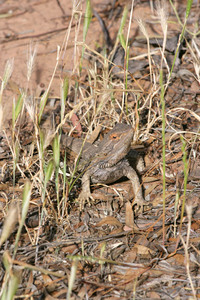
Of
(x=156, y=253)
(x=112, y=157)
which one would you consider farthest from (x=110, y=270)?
(x=112, y=157)

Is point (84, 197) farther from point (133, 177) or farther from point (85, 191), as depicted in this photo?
point (133, 177)

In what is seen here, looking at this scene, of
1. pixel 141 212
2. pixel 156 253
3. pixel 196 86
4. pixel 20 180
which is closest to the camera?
pixel 156 253

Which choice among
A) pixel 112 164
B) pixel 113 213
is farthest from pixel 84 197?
pixel 112 164

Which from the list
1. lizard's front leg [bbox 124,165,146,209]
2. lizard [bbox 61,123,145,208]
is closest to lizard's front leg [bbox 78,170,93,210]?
lizard [bbox 61,123,145,208]

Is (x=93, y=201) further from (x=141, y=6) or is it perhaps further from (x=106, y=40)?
(x=141, y=6)

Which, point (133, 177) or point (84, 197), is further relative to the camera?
point (133, 177)

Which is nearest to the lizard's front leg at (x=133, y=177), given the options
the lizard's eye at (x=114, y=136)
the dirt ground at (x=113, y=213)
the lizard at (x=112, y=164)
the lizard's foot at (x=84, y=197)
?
the lizard at (x=112, y=164)

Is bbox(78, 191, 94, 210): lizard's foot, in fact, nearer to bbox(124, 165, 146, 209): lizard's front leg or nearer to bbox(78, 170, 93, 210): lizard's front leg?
bbox(78, 170, 93, 210): lizard's front leg

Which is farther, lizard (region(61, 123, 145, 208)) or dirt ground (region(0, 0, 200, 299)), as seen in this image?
lizard (region(61, 123, 145, 208))

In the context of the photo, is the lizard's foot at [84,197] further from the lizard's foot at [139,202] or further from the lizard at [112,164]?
the lizard's foot at [139,202]
